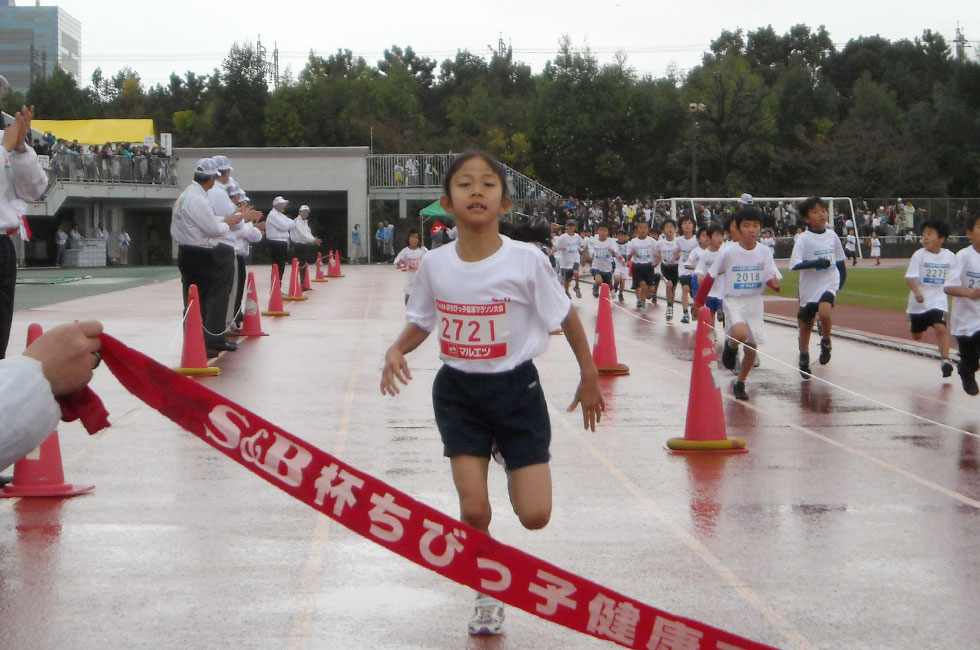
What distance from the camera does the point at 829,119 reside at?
82938 mm

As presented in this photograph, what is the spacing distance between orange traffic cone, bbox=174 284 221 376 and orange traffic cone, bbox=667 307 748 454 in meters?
5.67

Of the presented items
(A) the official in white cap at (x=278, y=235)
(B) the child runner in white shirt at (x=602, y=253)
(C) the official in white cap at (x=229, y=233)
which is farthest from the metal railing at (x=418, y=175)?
(C) the official in white cap at (x=229, y=233)

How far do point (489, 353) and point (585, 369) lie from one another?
38 centimetres

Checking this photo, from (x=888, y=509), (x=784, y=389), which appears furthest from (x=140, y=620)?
(x=784, y=389)

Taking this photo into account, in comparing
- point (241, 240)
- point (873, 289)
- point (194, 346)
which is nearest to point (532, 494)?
point (194, 346)

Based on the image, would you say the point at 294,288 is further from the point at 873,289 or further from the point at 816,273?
the point at 816,273

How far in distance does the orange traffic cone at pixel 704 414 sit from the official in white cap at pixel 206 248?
6.35 m

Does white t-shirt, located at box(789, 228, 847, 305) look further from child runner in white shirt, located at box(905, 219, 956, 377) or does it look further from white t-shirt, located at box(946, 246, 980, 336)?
white t-shirt, located at box(946, 246, 980, 336)

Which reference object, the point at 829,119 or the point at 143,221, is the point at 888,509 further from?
the point at 829,119

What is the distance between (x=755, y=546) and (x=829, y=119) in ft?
262

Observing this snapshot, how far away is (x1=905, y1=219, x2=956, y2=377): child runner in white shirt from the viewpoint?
13867mm

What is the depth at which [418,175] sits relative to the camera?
60.1 m

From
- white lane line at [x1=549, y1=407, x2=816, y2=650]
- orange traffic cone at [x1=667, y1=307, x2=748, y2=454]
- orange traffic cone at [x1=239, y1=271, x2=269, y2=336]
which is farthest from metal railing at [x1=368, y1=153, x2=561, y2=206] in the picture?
white lane line at [x1=549, y1=407, x2=816, y2=650]

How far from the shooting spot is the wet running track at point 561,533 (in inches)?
212
